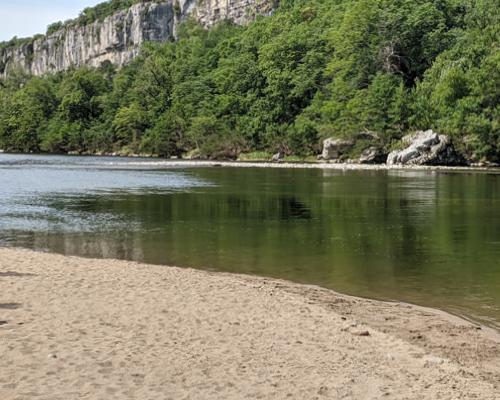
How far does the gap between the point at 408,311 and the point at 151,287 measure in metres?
5.52

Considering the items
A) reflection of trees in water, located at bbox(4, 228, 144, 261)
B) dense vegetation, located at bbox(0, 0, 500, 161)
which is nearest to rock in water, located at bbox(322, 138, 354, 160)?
dense vegetation, located at bbox(0, 0, 500, 161)

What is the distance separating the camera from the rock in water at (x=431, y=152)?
76.4 metres

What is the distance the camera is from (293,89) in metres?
119

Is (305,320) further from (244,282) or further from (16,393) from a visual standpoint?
(16,393)

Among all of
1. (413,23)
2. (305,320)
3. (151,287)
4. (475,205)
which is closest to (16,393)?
(305,320)

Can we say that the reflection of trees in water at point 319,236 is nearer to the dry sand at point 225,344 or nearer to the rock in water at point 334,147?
the dry sand at point 225,344

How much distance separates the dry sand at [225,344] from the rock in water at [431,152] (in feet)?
219

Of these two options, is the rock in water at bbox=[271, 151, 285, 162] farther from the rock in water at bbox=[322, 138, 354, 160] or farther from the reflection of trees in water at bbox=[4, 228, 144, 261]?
the reflection of trees in water at bbox=[4, 228, 144, 261]

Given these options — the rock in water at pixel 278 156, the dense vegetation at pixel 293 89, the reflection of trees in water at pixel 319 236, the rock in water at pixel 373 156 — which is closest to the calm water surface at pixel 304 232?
the reflection of trees in water at pixel 319 236

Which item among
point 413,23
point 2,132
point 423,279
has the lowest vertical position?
point 423,279

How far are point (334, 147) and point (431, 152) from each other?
62.5 feet

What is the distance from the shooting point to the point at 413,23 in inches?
3962

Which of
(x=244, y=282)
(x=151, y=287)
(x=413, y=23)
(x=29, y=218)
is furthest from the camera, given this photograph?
(x=413, y=23)

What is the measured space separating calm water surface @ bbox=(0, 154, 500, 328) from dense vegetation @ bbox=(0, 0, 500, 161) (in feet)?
145
